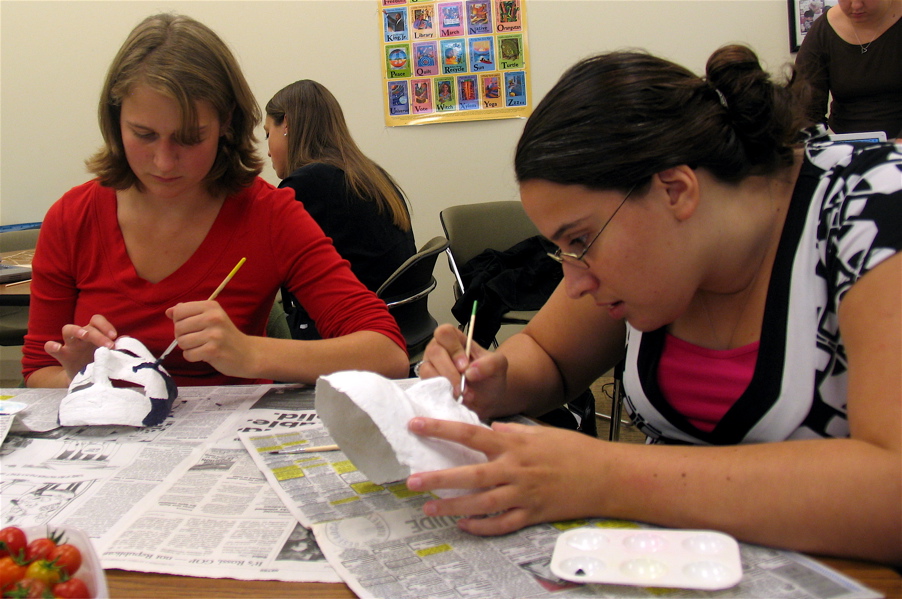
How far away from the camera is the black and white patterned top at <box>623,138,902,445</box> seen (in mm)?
712

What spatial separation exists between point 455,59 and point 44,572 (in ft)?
10.1

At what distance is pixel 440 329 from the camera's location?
0.96 meters

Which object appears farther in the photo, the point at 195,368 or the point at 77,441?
the point at 195,368

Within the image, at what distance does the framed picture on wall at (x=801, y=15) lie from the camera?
299cm

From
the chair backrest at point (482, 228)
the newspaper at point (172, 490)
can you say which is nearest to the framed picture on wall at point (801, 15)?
the chair backrest at point (482, 228)

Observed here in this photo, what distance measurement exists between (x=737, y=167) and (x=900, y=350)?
30 cm

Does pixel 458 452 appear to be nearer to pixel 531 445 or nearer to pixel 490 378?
pixel 531 445

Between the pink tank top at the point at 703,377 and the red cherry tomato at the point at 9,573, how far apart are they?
0.73 meters

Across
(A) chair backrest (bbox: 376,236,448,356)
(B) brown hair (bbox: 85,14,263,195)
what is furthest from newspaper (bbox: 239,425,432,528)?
(A) chair backrest (bbox: 376,236,448,356)

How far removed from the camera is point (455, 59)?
3250 mm

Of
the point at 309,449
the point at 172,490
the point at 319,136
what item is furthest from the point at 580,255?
the point at 319,136

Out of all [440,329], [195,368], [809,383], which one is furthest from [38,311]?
[809,383]

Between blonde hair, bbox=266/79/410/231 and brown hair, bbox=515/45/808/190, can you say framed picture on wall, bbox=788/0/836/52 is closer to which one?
blonde hair, bbox=266/79/410/231

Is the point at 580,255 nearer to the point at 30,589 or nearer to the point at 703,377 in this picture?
the point at 703,377
